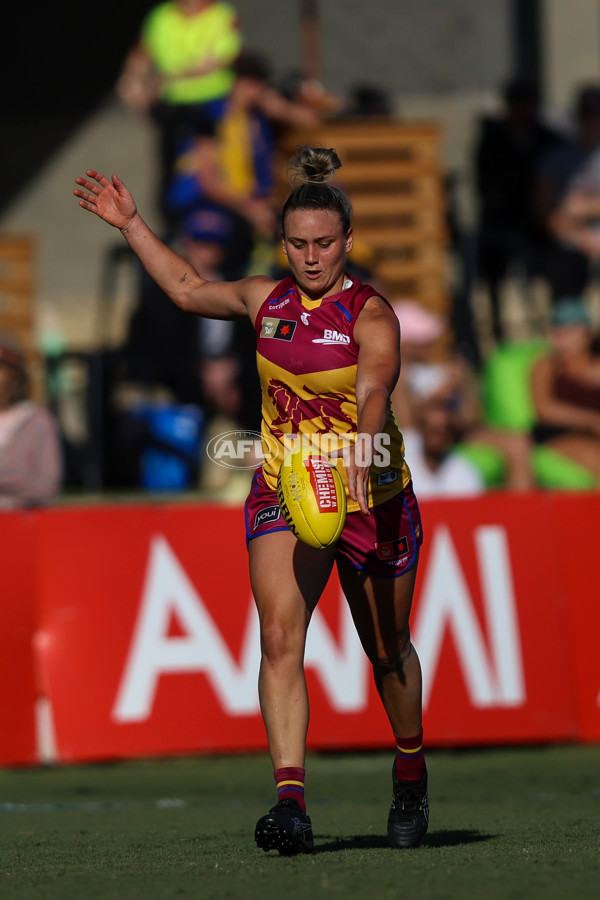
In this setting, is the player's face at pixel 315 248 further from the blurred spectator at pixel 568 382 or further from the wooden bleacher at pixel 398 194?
the wooden bleacher at pixel 398 194

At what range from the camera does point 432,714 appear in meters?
8.87

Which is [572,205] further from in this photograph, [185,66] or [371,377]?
[371,377]

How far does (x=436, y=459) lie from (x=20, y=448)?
2887 mm

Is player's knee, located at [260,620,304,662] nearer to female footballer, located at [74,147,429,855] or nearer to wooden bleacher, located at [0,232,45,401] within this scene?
female footballer, located at [74,147,429,855]

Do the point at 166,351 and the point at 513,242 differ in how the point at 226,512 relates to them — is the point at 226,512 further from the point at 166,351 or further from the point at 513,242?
the point at 513,242

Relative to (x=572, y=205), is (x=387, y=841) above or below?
below

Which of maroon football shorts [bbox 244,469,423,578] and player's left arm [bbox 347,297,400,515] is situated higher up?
player's left arm [bbox 347,297,400,515]

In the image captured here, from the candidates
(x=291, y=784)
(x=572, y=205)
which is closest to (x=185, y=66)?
(x=572, y=205)

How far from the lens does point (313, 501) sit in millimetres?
4855

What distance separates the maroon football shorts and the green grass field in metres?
0.96

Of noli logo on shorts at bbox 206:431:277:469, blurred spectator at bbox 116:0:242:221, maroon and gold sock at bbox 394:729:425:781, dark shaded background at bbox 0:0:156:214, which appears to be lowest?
maroon and gold sock at bbox 394:729:425:781

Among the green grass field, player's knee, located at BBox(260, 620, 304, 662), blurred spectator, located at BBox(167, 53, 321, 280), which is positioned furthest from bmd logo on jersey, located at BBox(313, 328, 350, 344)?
blurred spectator, located at BBox(167, 53, 321, 280)

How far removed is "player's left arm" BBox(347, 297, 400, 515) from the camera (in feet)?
15.8

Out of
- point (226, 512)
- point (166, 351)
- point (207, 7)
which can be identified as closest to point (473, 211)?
point (207, 7)
